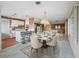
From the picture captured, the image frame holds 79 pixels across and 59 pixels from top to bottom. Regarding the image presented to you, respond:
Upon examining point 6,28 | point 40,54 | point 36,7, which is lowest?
point 40,54

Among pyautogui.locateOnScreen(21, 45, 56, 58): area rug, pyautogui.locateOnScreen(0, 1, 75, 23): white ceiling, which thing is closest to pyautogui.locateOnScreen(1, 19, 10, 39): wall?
pyautogui.locateOnScreen(0, 1, 75, 23): white ceiling

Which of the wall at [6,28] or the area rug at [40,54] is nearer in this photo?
the area rug at [40,54]

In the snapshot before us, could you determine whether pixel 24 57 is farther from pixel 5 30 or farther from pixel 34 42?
pixel 5 30

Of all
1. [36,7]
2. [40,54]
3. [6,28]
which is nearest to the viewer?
[40,54]

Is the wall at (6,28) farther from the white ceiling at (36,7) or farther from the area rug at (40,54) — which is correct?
the area rug at (40,54)

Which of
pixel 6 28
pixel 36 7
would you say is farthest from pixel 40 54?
pixel 6 28

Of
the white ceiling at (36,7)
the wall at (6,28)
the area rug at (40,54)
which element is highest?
the white ceiling at (36,7)

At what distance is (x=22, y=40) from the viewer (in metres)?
7.46

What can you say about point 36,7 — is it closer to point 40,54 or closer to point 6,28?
point 40,54

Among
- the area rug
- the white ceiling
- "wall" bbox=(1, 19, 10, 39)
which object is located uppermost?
the white ceiling

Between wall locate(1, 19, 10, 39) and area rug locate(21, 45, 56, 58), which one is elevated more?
wall locate(1, 19, 10, 39)

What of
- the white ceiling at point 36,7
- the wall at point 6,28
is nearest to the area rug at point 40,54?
the white ceiling at point 36,7

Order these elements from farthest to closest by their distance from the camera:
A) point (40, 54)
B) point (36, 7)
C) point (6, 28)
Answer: point (6, 28) → point (36, 7) → point (40, 54)

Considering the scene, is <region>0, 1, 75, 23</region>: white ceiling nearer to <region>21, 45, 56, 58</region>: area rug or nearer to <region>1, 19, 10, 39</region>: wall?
<region>21, 45, 56, 58</region>: area rug
